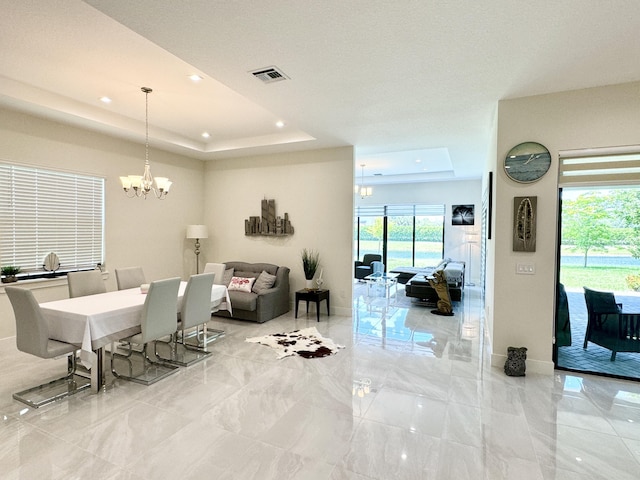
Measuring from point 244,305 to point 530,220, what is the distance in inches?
166

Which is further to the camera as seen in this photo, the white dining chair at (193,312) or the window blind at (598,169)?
the white dining chair at (193,312)

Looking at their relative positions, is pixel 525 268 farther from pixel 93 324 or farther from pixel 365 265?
pixel 365 265

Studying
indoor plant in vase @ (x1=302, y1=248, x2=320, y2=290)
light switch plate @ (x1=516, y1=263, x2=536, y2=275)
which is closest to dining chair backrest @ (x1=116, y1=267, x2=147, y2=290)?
indoor plant in vase @ (x1=302, y1=248, x2=320, y2=290)

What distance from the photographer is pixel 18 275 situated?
4379 mm

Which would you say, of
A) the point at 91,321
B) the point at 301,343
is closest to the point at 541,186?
the point at 301,343

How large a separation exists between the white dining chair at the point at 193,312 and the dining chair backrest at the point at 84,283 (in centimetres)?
124

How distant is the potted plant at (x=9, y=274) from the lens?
423 centimetres

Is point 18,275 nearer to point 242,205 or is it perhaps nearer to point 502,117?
point 242,205

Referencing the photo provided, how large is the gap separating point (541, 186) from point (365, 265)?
22.5ft

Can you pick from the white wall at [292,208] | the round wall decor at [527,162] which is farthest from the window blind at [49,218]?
the round wall decor at [527,162]

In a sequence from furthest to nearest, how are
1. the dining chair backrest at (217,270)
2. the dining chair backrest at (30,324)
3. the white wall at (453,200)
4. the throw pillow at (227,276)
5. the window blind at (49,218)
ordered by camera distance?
the white wall at (453,200), the throw pillow at (227,276), the dining chair backrest at (217,270), the window blind at (49,218), the dining chair backrest at (30,324)

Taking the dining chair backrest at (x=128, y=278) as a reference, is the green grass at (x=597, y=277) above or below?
above

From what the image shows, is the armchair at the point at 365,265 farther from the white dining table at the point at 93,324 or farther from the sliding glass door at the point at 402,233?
the white dining table at the point at 93,324

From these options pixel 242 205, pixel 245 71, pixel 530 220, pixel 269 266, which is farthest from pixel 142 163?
pixel 530 220
